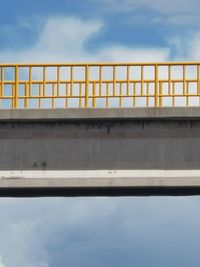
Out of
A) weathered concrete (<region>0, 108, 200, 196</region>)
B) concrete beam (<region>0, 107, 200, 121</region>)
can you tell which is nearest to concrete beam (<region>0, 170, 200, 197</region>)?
weathered concrete (<region>0, 108, 200, 196</region>)

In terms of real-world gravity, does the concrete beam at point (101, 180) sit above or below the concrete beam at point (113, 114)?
below

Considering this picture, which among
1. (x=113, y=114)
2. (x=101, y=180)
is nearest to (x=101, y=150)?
(x=101, y=180)

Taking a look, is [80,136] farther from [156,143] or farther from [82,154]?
[156,143]

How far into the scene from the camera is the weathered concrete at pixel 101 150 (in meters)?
22.7

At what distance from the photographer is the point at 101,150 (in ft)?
75.2

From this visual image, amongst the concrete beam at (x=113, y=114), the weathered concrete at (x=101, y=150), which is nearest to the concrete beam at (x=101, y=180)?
the weathered concrete at (x=101, y=150)

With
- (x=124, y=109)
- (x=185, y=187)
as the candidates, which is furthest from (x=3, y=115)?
(x=185, y=187)

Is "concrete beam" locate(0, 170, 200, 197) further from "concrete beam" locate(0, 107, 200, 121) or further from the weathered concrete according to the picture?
"concrete beam" locate(0, 107, 200, 121)

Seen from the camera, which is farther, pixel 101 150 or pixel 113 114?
pixel 101 150

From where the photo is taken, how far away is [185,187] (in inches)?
893

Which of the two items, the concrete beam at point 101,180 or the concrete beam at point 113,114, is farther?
the concrete beam at point 113,114

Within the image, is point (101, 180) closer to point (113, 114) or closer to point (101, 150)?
point (101, 150)

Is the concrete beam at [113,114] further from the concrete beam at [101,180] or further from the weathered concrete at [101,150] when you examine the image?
the concrete beam at [101,180]

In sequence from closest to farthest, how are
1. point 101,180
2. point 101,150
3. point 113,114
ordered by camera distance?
point 101,180 < point 113,114 < point 101,150
